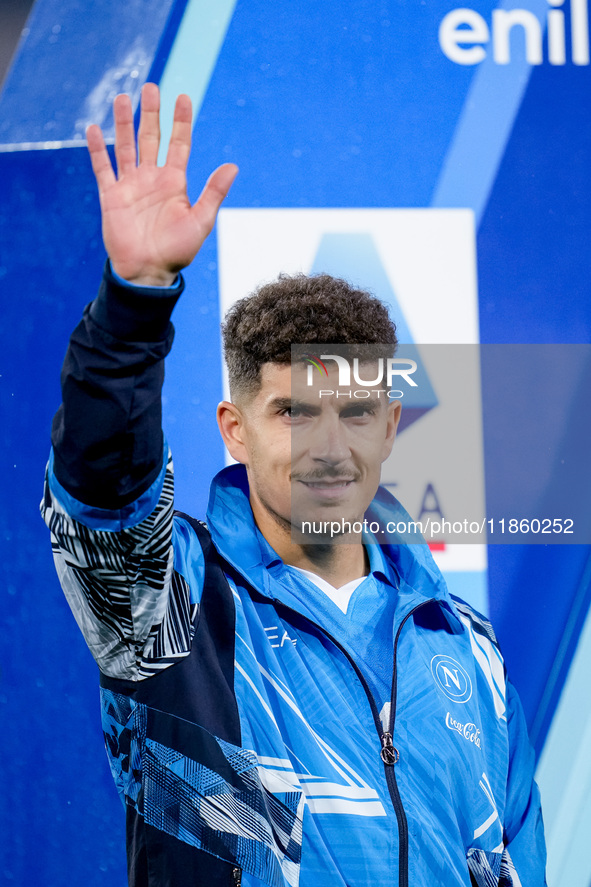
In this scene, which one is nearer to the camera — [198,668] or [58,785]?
[198,668]

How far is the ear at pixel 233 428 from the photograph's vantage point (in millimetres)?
1285

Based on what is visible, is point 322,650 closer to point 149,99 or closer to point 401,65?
point 149,99

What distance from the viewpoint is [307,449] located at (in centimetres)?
124

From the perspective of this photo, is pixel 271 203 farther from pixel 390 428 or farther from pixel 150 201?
pixel 150 201

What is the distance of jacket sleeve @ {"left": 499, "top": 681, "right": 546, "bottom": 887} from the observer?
1201 millimetres

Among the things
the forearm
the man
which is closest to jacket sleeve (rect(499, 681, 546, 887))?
the man

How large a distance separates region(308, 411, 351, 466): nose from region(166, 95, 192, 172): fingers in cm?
46

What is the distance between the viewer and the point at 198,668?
100cm

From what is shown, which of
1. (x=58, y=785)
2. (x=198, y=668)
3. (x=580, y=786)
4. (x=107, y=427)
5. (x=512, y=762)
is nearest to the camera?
(x=107, y=427)

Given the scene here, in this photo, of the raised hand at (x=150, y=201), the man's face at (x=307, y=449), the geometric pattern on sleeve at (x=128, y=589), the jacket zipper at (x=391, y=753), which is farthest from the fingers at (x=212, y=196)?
the jacket zipper at (x=391, y=753)

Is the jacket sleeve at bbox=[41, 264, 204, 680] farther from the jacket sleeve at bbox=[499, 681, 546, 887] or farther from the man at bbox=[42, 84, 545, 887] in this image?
the jacket sleeve at bbox=[499, 681, 546, 887]

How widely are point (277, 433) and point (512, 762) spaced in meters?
0.58

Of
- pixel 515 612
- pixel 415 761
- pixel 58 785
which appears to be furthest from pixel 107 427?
pixel 515 612

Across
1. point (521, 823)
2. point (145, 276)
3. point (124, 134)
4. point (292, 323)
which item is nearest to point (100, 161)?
point (124, 134)
